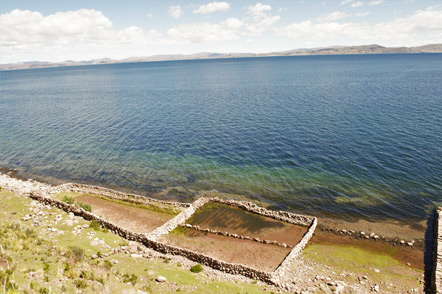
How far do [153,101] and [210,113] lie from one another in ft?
140

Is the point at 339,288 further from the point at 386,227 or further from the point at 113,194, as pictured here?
the point at 113,194

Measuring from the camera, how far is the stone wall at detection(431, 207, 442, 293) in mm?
27109

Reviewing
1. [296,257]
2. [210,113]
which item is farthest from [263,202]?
[210,113]

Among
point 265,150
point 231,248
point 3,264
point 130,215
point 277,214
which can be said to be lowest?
point 231,248

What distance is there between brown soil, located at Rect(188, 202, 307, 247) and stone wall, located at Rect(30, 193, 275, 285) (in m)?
8.31

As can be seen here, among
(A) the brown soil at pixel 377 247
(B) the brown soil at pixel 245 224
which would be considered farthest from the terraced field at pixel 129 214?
(A) the brown soil at pixel 377 247

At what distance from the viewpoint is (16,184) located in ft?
176

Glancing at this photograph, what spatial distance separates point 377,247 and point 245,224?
1791 cm

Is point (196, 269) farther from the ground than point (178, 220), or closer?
closer

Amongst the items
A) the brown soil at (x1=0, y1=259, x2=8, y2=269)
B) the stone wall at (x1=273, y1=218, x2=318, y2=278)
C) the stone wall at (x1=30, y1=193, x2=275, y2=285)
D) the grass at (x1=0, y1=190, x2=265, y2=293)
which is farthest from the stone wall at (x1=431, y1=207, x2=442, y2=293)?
the brown soil at (x1=0, y1=259, x2=8, y2=269)

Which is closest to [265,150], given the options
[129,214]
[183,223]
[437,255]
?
[183,223]

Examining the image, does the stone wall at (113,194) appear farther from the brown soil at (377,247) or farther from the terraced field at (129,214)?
the brown soil at (377,247)

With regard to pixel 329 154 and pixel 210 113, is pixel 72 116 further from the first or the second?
pixel 329 154

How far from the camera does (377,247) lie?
35.9m
